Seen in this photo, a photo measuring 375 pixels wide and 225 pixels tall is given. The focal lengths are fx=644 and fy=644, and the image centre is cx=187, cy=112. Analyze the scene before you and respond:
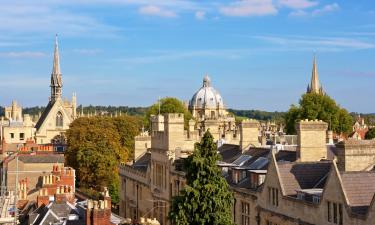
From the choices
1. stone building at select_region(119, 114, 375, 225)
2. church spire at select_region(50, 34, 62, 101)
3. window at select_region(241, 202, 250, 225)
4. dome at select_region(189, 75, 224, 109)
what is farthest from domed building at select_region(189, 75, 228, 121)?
window at select_region(241, 202, 250, 225)

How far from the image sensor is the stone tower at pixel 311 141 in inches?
1346

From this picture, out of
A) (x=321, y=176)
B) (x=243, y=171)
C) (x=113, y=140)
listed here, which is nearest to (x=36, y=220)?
(x=243, y=171)

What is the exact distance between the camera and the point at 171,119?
47500 mm

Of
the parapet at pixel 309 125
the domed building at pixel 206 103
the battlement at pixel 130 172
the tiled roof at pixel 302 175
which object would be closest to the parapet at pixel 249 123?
the parapet at pixel 309 125

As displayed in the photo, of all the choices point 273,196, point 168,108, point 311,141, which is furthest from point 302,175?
point 168,108

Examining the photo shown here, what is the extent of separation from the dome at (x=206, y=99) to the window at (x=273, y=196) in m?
138

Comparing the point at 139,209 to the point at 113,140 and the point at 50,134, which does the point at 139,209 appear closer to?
the point at 113,140

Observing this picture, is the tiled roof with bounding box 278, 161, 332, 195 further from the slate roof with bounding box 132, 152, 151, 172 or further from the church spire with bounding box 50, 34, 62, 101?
the church spire with bounding box 50, 34, 62, 101

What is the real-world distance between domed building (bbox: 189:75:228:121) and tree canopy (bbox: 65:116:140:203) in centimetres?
7333

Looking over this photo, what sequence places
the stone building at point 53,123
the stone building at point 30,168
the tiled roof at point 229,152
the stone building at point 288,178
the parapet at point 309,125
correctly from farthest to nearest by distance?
the stone building at point 53,123
the stone building at point 30,168
the tiled roof at point 229,152
the parapet at point 309,125
the stone building at point 288,178

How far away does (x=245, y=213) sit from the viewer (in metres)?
35.5

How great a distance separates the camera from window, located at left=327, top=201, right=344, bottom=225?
25.7m

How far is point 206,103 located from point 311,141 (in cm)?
13666

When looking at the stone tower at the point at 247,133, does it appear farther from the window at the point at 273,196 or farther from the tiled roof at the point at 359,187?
the tiled roof at the point at 359,187
